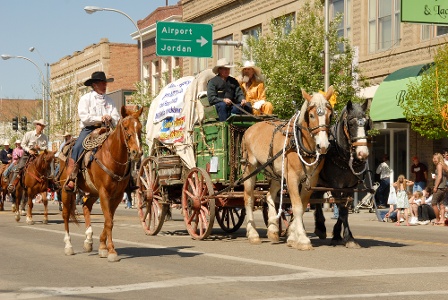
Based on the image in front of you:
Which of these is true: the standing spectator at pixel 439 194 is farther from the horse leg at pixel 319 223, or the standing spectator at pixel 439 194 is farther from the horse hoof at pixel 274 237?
the horse hoof at pixel 274 237

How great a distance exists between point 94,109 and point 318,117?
350 cm

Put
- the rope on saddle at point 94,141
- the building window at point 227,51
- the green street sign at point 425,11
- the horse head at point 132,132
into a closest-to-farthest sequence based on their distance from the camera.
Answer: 1. the horse head at point 132,132
2. the rope on saddle at point 94,141
3. the green street sign at point 425,11
4. the building window at point 227,51

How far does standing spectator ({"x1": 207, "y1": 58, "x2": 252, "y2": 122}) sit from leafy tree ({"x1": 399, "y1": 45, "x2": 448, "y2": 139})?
916 centimetres

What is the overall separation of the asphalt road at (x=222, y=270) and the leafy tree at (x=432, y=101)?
7.86 meters

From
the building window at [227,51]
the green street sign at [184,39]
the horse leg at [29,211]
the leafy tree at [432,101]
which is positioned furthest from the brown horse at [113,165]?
the building window at [227,51]

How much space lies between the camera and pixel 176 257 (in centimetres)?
1342

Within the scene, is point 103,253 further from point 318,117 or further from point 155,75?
point 155,75

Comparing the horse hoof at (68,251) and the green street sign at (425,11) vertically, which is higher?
the green street sign at (425,11)

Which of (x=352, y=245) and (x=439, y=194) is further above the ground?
(x=439, y=194)

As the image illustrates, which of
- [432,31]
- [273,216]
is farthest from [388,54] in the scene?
[273,216]

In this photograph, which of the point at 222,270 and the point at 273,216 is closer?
the point at 222,270

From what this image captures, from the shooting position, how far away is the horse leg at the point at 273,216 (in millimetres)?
15344

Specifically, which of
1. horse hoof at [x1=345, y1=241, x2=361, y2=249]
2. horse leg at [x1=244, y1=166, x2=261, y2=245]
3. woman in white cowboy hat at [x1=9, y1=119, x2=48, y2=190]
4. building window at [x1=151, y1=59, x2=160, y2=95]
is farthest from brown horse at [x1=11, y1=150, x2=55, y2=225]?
building window at [x1=151, y1=59, x2=160, y2=95]

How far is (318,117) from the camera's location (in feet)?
46.1
